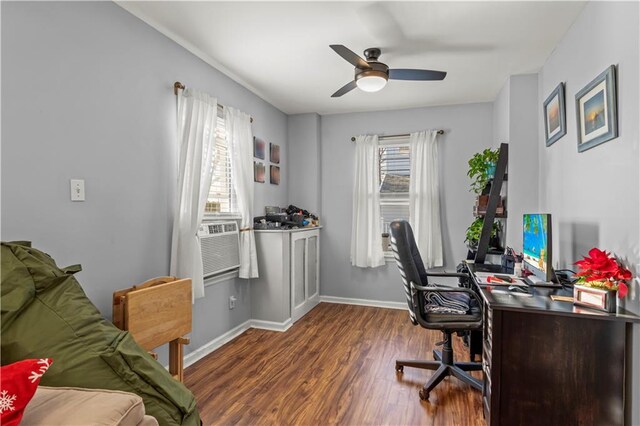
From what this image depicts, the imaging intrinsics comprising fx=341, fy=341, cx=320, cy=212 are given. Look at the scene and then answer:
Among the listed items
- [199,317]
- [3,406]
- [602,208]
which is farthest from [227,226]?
[602,208]

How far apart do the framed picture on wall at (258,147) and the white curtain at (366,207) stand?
1.21 metres

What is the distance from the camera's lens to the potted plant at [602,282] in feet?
5.13

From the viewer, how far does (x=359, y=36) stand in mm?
2465

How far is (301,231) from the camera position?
3.87 m

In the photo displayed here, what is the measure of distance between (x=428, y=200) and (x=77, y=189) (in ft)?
11.1

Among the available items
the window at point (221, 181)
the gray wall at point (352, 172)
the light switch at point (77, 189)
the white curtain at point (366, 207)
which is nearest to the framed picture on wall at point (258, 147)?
the window at point (221, 181)

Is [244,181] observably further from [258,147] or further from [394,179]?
[394,179]

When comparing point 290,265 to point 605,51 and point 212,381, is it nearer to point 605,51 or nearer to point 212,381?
point 212,381

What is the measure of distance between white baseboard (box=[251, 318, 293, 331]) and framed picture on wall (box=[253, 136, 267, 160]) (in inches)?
69.9

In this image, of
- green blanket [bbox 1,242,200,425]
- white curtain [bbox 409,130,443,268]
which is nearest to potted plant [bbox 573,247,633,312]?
green blanket [bbox 1,242,200,425]

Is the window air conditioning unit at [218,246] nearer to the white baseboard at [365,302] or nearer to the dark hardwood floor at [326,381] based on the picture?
the dark hardwood floor at [326,381]

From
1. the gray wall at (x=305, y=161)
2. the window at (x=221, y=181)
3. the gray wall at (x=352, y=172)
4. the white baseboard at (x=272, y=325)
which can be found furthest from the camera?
the gray wall at (x=305, y=161)

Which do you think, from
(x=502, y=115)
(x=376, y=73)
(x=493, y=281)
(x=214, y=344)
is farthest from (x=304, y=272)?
(x=502, y=115)

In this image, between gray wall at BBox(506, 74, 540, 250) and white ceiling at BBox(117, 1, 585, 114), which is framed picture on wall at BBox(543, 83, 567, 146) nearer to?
gray wall at BBox(506, 74, 540, 250)
